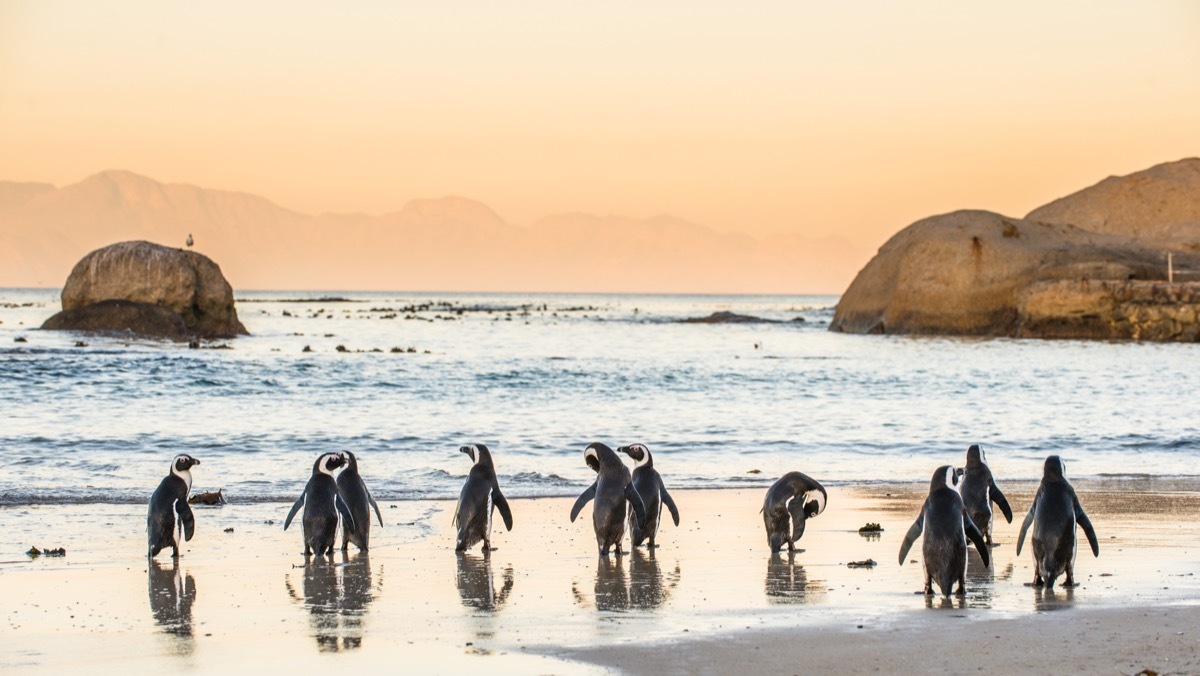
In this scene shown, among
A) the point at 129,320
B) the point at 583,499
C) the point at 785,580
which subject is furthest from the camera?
the point at 129,320

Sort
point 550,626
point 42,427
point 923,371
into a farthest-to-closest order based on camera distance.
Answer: point 923,371 → point 42,427 → point 550,626

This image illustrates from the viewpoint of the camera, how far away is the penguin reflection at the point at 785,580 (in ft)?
27.9

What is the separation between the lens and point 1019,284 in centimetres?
5516

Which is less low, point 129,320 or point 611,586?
point 129,320

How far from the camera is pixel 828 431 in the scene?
20.9 m

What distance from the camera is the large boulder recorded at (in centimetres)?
4266

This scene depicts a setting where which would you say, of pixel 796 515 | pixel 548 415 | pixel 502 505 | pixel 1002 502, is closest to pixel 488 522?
pixel 502 505

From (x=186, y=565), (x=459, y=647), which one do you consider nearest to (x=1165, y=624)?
(x=459, y=647)

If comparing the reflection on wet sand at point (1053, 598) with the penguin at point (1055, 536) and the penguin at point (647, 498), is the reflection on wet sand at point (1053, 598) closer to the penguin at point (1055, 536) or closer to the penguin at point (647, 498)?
the penguin at point (1055, 536)

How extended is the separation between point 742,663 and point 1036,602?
253 cm

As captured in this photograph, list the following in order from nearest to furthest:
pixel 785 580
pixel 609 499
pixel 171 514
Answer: pixel 785 580, pixel 171 514, pixel 609 499

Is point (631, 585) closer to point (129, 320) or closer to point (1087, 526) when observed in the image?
point (1087, 526)

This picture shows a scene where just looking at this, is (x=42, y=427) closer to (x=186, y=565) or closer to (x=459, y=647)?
(x=186, y=565)

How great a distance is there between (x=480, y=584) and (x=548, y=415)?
14168 millimetres
